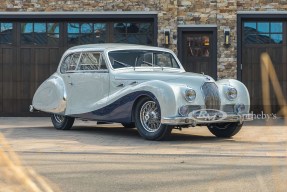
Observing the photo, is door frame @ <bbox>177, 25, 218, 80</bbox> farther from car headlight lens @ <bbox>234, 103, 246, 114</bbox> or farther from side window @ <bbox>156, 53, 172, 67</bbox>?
car headlight lens @ <bbox>234, 103, 246, 114</bbox>

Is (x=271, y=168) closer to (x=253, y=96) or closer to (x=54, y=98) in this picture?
(x=54, y=98)

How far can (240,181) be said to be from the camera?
598 centimetres

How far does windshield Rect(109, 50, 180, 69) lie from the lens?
11.2 metres

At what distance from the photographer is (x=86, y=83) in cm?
1150

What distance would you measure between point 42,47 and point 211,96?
8784 mm

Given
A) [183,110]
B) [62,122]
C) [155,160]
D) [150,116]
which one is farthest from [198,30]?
[155,160]

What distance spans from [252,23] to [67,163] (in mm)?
11166

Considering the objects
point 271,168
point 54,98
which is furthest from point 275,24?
point 271,168

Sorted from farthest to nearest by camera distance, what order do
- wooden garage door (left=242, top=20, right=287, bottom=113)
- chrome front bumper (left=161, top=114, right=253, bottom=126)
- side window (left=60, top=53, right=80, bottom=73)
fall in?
wooden garage door (left=242, top=20, right=287, bottom=113) → side window (left=60, top=53, right=80, bottom=73) → chrome front bumper (left=161, top=114, right=253, bottom=126)

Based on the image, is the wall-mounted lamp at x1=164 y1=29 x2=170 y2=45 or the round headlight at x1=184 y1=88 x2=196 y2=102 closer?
the round headlight at x1=184 y1=88 x2=196 y2=102

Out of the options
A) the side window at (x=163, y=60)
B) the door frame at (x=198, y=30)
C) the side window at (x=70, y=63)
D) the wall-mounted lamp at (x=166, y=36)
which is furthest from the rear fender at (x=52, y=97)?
the door frame at (x=198, y=30)

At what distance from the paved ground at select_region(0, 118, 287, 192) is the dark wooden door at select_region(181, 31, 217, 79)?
17.8 ft

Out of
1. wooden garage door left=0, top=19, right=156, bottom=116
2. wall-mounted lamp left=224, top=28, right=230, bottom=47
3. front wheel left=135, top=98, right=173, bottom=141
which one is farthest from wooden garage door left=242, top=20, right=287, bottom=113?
front wheel left=135, top=98, right=173, bottom=141

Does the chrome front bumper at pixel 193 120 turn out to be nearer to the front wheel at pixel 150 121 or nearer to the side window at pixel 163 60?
the front wheel at pixel 150 121
